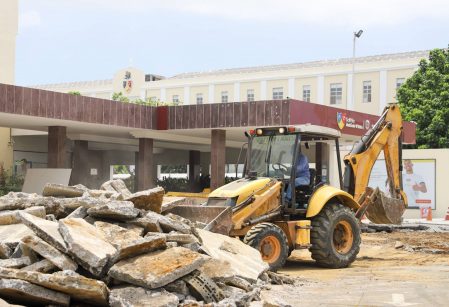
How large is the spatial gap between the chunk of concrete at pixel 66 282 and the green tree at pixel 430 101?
40759 mm

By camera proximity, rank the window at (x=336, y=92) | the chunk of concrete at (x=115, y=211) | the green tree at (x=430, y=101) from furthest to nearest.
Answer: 1. the window at (x=336, y=92)
2. the green tree at (x=430, y=101)
3. the chunk of concrete at (x=115, y=211)

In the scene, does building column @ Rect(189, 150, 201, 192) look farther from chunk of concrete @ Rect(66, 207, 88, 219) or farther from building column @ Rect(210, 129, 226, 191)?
chunk of concrete @ Rect(66, 207, 88, 219)

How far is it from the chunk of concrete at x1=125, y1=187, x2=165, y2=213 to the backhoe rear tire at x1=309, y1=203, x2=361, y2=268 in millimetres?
3777

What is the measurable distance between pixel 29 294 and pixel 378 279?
6733 mm

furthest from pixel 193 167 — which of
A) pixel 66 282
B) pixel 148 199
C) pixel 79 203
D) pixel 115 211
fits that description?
pixel 66 282

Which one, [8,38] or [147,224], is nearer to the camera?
[147,224]

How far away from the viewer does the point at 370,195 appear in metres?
16.2

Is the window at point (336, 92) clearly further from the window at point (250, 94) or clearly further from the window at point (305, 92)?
the window at point (250, 94)

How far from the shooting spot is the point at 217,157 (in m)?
29.9

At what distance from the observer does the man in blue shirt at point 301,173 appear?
539 inches

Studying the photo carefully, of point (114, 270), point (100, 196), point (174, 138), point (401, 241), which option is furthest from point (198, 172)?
point (114, 270)

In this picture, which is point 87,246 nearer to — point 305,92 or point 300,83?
point 305,92

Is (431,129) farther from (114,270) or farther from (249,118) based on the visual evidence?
(114,270)

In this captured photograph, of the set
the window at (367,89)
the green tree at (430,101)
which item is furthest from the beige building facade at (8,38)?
the window at (367,89)
